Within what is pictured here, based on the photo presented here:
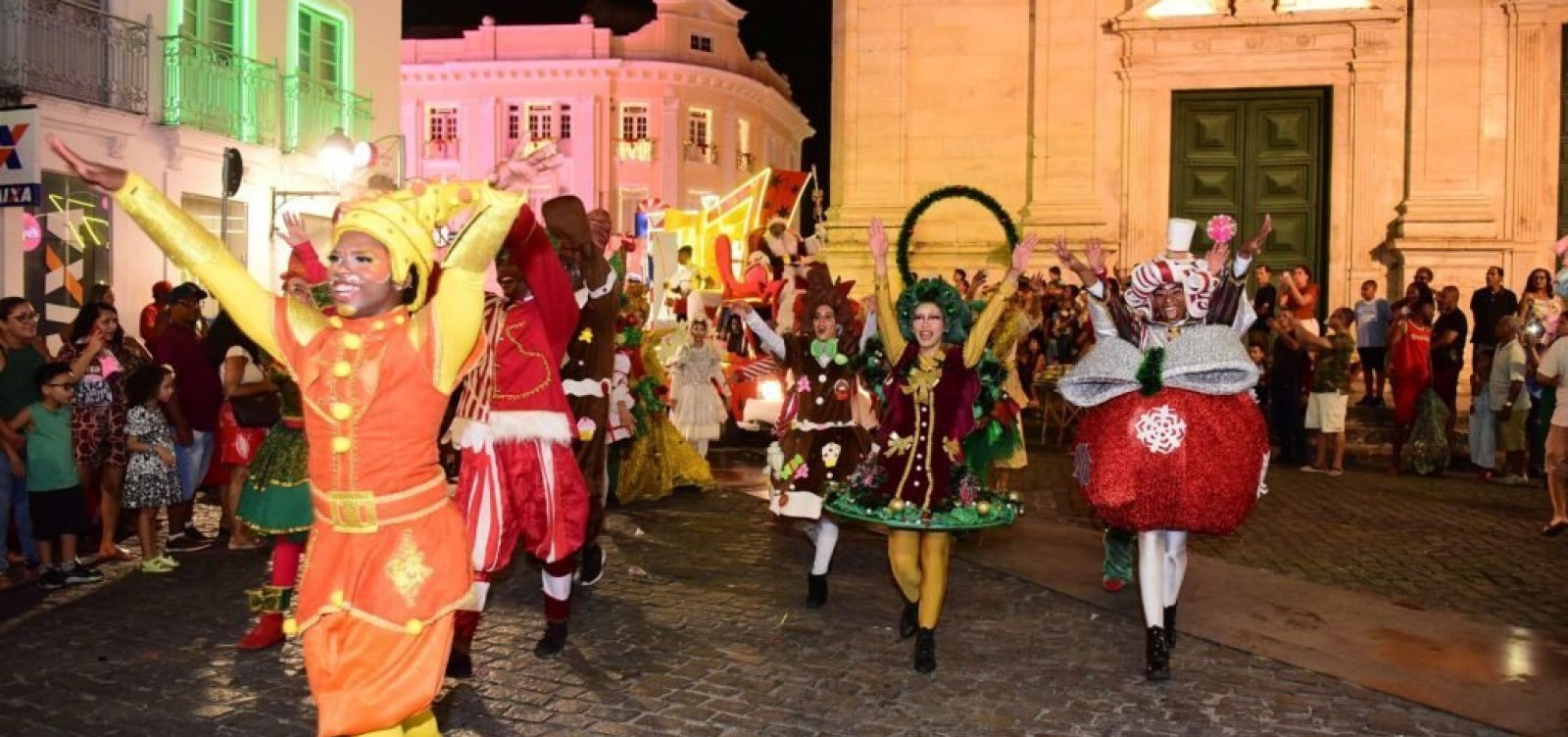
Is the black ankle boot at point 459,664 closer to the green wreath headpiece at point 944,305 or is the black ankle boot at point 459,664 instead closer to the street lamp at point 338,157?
the green wreath headpiece at point 944,305

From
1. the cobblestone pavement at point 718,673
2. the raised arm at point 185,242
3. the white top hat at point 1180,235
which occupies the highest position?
the white top hat at point 1180,235

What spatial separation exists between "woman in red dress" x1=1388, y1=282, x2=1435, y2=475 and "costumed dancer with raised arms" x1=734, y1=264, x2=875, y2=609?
9243mm

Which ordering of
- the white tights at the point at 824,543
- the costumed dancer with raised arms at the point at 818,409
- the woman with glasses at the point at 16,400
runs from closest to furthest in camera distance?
the white tights at the point at 824,543, the costumed dancer with raised arms at the point at 818,409, the woman with glasses at the point at 16,400

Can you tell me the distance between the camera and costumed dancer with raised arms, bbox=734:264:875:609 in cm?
803

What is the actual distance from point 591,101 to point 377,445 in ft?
164

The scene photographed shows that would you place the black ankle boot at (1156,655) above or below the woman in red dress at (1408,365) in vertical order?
below

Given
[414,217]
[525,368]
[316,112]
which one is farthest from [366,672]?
[316,112]

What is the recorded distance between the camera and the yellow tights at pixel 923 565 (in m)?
6.42

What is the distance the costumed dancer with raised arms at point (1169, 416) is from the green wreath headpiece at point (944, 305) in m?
0.59

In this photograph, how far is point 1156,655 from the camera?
→ 635cm

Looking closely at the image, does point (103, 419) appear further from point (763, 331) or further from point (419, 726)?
point (419, 726)

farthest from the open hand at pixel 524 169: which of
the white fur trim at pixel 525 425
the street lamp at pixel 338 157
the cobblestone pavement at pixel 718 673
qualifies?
the street lamp at pixel 338 157

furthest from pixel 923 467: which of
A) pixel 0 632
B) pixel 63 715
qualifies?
pixel 0 632

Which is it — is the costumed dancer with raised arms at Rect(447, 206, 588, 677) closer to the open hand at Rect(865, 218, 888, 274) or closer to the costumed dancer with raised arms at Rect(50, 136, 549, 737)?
the open hand at Rect(865, 218, 888, 274)
